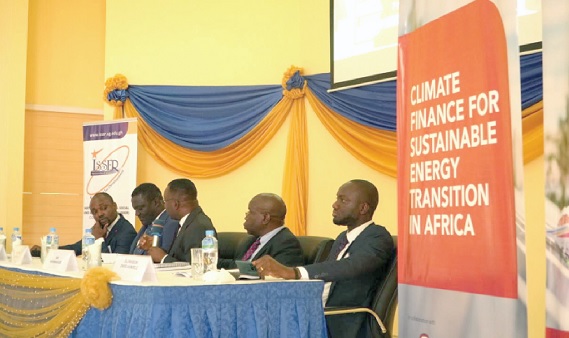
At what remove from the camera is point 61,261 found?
442cm

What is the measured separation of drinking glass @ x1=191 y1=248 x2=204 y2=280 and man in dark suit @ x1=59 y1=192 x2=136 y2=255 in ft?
7.58

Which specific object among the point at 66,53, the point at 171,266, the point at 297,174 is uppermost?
the point at 66,53

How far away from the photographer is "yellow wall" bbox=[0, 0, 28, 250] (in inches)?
Result: 406

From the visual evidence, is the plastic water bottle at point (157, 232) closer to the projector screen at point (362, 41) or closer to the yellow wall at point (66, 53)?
the projector screen at point (362, 41)

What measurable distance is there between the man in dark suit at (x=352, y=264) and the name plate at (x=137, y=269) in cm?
48

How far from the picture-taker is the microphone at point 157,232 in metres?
4.98

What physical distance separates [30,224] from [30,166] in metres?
0.77

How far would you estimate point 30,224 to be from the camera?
1080cm

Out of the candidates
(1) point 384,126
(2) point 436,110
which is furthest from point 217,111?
(2) point 436,110

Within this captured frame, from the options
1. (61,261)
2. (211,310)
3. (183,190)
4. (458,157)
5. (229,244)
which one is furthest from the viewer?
(229,244)

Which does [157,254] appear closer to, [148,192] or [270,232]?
[270,232]

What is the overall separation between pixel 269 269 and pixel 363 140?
310 cm

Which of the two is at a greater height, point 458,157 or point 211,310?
point 458,157

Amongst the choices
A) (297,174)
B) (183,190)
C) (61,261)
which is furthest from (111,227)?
(297,174)
